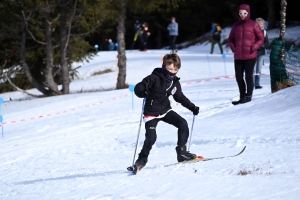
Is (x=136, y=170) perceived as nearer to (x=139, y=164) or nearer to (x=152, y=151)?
(x=139, y=164)

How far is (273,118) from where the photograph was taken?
1043 cm

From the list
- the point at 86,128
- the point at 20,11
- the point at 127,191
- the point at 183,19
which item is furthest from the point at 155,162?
the point at 183,19

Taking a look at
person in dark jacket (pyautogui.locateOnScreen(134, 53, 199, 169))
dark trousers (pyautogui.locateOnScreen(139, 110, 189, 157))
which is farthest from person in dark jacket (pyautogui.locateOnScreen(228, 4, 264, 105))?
dark trousers (pyautogui.locateOnScreen(139, 110, 189, 157))

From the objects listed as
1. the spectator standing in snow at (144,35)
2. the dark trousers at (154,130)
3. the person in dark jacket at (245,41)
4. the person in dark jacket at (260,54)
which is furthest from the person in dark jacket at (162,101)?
the spectator standing in snow at (144,35)

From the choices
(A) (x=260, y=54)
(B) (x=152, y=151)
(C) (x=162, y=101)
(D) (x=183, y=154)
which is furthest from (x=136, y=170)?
(A) (x=260, y=54)

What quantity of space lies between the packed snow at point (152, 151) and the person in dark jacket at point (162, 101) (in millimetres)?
262

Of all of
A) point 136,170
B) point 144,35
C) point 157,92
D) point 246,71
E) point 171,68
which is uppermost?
point 171,68

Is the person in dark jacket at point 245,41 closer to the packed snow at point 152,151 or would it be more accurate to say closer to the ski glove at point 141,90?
the packed snow at point 152,151

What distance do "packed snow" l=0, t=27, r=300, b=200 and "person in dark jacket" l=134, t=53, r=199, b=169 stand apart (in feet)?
0.86

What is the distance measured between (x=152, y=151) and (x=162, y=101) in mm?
1855

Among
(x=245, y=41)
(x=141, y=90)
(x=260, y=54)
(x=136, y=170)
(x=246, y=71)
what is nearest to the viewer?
(x=141, y=90)

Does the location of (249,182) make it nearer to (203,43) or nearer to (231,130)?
(231,130)

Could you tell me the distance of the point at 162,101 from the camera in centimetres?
788

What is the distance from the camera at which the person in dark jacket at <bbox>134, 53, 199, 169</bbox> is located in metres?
7.72
